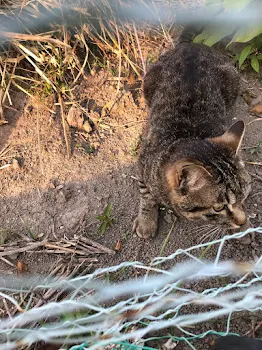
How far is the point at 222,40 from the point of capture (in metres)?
3.55

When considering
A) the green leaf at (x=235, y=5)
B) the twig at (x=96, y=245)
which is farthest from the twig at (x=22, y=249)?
the green leaf at (x=235, y=5)

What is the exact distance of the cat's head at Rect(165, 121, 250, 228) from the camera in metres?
2.17

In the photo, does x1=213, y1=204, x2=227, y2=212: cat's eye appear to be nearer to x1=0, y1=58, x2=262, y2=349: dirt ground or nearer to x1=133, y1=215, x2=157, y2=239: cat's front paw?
x1=0, y1=58, x2=262, y2=349: dirt ground

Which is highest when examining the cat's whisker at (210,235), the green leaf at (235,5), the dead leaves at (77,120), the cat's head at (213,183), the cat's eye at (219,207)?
the green leaf at (235,5)

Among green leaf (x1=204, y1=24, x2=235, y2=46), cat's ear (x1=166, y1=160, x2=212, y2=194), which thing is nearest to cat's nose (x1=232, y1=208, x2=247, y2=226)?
cat's ear (x1=166, y1=160, x2=212, y2=194)

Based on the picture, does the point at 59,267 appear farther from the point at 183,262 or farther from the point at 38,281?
the point at 183,262

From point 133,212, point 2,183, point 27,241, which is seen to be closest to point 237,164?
point 133,212

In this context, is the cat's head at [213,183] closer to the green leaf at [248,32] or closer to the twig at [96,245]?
the twig at [96,245]

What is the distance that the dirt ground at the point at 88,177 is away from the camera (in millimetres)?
2717

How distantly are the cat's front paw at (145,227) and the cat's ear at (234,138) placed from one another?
75 cm

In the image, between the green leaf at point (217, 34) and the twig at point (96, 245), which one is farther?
the green leaf at point (217, 34)

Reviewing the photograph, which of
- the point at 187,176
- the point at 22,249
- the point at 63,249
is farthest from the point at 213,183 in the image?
the point at 22,249

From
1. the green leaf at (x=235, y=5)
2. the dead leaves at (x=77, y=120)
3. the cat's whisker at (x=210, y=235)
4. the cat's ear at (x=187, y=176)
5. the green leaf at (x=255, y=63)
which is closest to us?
the cat's ear at (x=187, y=176)

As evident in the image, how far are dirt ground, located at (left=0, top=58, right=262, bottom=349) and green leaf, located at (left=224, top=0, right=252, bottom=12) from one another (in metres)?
0.68
